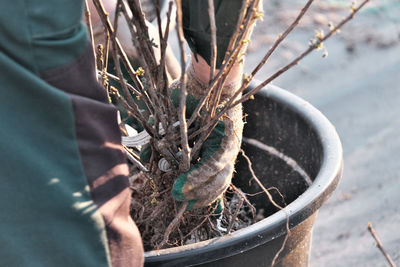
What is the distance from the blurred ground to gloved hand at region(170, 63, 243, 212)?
125 cm

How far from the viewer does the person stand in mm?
855

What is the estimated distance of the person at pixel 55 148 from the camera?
855mm

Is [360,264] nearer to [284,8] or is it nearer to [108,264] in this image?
[108,264]

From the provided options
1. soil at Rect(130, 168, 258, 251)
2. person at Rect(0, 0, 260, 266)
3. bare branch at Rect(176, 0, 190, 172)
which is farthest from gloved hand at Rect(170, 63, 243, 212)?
person at Rect(0, 0, 260, 266)

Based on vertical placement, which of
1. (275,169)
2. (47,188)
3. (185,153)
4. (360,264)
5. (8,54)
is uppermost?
(8,54)

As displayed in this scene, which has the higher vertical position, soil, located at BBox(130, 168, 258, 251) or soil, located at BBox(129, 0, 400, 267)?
soil, located at BBox(130, 168, 258, 251)

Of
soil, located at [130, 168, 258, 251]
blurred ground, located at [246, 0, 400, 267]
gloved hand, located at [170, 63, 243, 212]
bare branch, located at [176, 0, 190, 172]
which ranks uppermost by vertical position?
bare branch, located at [176, 0, 190, 172]

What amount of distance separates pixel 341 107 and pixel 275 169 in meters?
1.70

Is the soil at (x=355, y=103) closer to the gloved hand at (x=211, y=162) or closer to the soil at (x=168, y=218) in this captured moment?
the soil at (x=168, y=218)

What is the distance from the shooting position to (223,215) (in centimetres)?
150

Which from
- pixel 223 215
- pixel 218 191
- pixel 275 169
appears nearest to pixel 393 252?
pixel 275 169

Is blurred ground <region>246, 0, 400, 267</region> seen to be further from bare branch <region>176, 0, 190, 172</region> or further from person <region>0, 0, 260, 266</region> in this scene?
person <region>0, 0, 260, 266</region>

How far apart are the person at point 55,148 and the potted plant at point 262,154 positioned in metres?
0.18

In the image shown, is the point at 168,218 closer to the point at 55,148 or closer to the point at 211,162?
the point at 211,162
